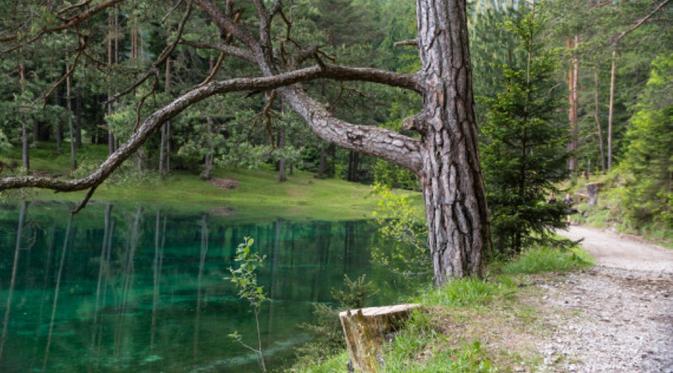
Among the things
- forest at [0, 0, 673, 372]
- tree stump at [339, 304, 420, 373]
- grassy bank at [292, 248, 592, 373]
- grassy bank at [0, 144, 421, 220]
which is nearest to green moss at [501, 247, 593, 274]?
forest at [0, 0, 673, 372]

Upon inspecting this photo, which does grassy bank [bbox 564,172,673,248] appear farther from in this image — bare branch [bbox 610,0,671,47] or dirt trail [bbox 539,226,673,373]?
dirt trail [bbox 539,226,673,373]

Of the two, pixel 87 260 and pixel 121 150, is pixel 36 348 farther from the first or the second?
pixel 87 260

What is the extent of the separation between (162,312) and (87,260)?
6027mm

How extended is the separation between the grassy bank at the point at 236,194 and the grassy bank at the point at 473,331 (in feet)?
76.5

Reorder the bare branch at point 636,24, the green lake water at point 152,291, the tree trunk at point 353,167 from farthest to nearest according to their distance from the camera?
the tree trunk at point 353,167 → the bare branch at point 636,24 → the green lake water at point 152,291

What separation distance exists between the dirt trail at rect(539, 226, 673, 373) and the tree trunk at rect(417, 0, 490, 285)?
39.1 inches

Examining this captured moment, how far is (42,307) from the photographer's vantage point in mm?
11977

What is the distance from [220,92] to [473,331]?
339 cm

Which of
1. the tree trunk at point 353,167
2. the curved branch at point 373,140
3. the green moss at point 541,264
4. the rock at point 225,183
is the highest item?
the tree trunk at point 353,167

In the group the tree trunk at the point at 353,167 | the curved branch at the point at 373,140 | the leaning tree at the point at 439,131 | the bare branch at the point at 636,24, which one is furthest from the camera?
the tree trunk at the point at 353,167

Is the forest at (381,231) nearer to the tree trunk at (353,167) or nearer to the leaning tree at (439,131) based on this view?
the leaning tree at (439,131)

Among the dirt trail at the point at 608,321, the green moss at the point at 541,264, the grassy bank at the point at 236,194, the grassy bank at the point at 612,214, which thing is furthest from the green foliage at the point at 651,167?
the grassy bank at the point at 236,194

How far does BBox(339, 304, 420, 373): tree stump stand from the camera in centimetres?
411

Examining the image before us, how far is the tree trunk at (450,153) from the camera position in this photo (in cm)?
591
